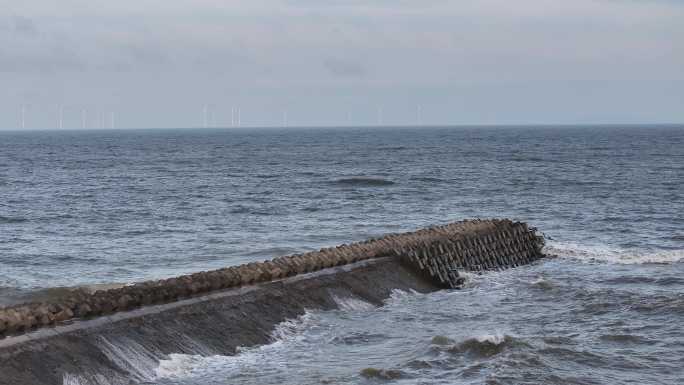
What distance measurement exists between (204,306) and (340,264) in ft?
24.6

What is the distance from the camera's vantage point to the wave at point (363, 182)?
8669 cm

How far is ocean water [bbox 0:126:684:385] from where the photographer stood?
70.9 feet

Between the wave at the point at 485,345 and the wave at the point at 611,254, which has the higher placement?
the wave at the point at 485,345

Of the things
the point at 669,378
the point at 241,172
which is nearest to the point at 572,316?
the point at 669,378

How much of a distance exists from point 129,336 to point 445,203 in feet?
155

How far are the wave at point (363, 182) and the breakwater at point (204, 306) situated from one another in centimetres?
5093

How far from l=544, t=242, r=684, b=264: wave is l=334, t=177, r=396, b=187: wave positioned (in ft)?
141

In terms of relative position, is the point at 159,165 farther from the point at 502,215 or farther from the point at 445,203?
the point at 502,215

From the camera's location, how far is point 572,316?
89.9 feet

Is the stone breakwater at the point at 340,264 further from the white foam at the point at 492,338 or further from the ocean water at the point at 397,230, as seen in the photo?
the white foam at the point at 492,338

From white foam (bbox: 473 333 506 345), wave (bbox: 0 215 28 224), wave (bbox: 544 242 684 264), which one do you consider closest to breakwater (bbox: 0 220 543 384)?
white foam (bbox: 473 333 506 345)

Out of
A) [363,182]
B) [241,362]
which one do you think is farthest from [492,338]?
[363,182]

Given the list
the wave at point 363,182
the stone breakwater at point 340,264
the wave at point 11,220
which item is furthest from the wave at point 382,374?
the wave at point 363,182

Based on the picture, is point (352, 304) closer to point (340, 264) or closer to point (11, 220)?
point (340, 264)
